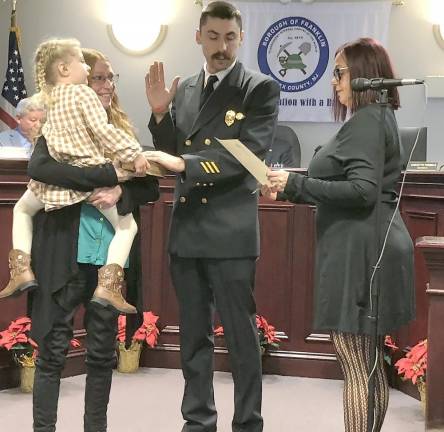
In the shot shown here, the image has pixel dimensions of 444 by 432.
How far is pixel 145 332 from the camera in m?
4.20

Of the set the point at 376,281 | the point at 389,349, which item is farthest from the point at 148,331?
the point at 376,281

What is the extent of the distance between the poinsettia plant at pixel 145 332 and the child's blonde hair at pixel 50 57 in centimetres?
181

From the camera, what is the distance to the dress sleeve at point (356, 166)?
2408mm

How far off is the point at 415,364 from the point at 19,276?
182 cm

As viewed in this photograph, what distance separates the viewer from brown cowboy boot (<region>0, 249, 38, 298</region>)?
2.59 metres

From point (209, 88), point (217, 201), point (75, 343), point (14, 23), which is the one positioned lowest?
point (75, 343)

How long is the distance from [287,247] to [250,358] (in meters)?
1.45

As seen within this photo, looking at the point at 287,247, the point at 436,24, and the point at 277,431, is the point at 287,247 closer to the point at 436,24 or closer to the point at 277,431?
the point at 277,431

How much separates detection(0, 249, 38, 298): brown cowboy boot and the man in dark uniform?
1.61 ft

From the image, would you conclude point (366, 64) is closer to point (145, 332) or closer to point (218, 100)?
point (218, 100)

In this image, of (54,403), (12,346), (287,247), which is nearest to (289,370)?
(287,247)

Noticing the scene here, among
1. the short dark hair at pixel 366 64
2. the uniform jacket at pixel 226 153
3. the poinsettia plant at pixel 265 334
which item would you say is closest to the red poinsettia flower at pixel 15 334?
the poinsettia plant at pixel 265 334

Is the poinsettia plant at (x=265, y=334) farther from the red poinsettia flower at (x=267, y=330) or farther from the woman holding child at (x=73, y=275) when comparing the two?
the woman holding child at (x=73, y=275)

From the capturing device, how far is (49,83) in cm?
260
